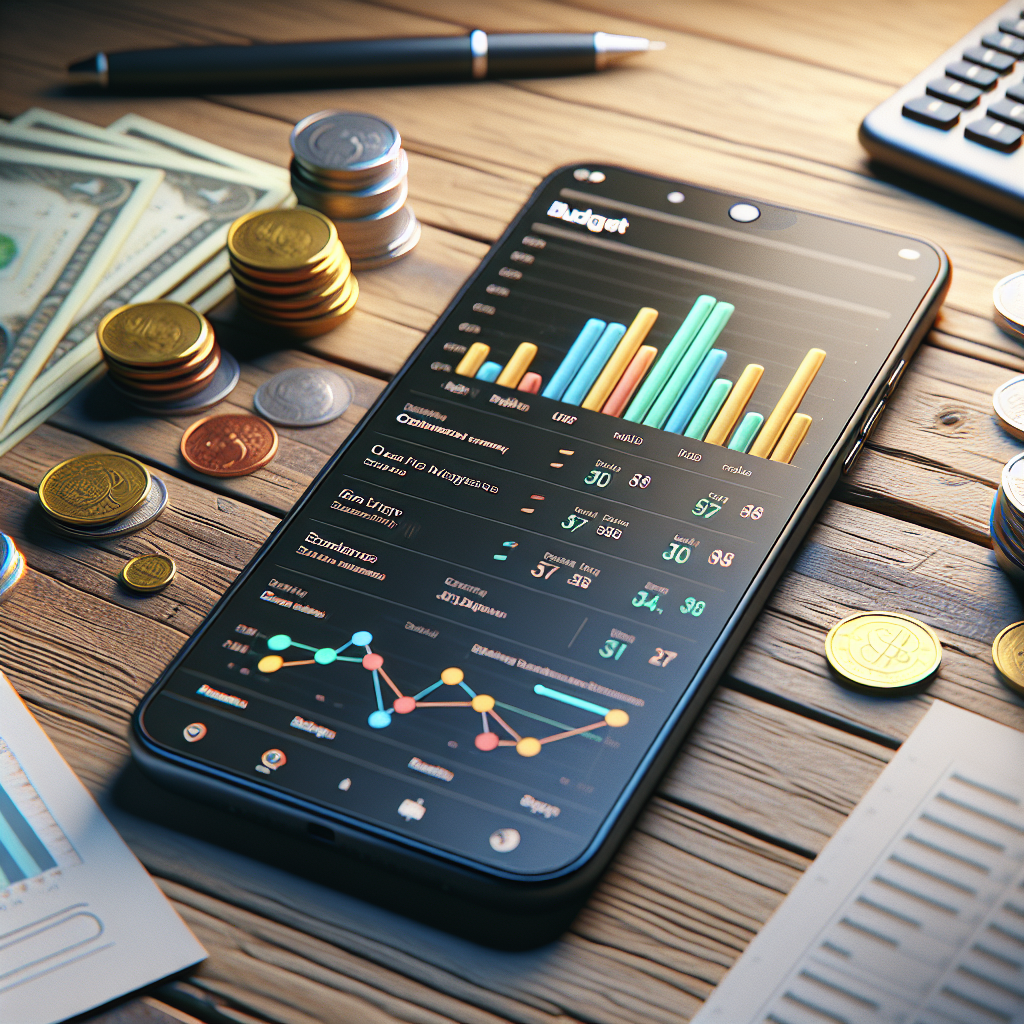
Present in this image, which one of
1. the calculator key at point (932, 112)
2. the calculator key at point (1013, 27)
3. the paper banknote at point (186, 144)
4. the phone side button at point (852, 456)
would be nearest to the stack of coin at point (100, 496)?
the paper banknote at point (186, 144)

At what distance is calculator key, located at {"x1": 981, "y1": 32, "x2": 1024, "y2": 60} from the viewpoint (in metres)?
0.83

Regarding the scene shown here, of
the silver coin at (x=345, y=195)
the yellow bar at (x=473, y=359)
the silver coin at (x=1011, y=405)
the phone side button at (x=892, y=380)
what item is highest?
the silver coin at (x=345, y=195)

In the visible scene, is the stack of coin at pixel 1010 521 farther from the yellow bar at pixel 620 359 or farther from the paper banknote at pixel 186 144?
the paper banknote at pixel 186 144

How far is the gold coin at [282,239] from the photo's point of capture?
2.33 feet

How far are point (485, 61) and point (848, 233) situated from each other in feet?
1.31

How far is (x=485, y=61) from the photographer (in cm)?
94

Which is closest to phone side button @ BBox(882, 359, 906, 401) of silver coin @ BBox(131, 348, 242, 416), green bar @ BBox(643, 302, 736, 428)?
green bar @ BBox(643, 302, 736, 428)

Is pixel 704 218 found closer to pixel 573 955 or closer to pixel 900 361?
pixel 900 361

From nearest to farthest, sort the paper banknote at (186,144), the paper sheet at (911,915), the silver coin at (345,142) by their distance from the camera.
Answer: the paper sheet at (911,915) → the silver coin at (345,142) → the paper banknote at (186,144)

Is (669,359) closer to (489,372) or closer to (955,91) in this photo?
(489,372)

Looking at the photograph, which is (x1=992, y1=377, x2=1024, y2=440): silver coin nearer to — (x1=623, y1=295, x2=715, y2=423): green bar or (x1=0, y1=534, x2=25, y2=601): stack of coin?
(x1=623, y1=295, x2=715, y2=423): green bar

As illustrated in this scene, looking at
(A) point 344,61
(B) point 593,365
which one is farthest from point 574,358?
(A) point 344,61

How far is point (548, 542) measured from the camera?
22.9 inches

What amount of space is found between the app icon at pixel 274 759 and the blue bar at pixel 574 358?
27 centimetres
